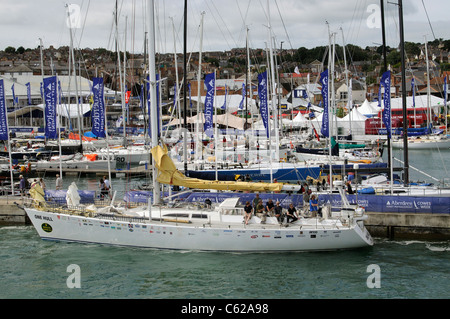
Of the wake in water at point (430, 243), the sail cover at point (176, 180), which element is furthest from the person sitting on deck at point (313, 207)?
the wake in water at point (430, 243)

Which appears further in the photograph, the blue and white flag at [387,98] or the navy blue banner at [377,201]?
the blue and white flag at [387,98]

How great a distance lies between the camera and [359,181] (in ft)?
112

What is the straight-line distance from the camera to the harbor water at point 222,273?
63.2 ft

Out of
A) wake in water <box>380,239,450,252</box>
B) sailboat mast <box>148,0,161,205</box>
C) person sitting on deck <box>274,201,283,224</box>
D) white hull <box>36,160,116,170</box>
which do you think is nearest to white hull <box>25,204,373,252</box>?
person sitting on deck <box>274,201,283,224</box>

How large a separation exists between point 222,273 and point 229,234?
2119mm

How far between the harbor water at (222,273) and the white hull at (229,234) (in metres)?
0.34

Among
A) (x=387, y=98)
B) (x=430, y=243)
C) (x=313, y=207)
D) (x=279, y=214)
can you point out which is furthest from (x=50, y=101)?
(x=430, y=243)

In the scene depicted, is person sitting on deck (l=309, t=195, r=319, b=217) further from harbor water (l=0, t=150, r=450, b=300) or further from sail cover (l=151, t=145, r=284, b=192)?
sail cover (l=151, t=145, r=284, b=192)

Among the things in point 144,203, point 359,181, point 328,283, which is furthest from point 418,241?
point 144,203

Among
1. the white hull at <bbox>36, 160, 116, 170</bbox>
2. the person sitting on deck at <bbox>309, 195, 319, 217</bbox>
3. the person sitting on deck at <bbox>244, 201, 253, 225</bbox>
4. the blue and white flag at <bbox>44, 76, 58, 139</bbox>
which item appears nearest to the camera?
the person sitting on deck at <bbox>244, 201, 253, 225</bbox>

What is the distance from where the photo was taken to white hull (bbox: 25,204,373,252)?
22.8 meters

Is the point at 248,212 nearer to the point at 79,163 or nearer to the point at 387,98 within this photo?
the point at 387,98

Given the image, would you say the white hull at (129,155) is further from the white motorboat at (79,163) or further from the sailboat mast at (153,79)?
the sailboat mast at (153,79)

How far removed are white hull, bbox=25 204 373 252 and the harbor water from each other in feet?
1.12
